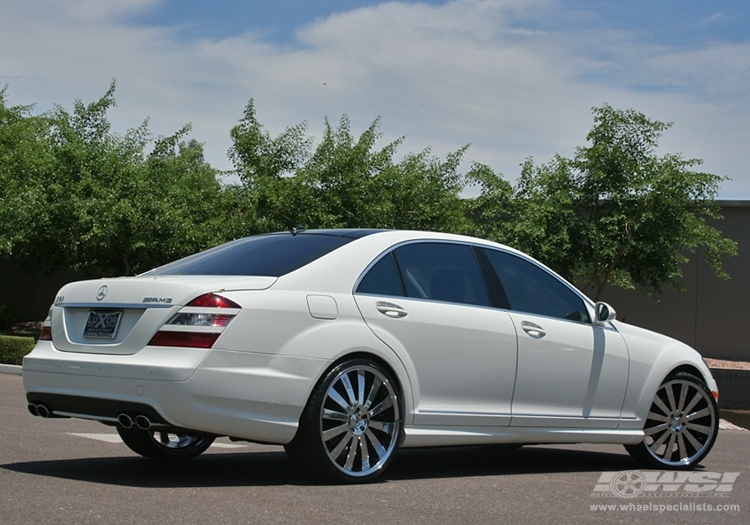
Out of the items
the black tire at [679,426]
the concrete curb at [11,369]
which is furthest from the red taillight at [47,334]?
the concrete curb at [11,369]

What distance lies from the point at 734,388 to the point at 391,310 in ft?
46.3

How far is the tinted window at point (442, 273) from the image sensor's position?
6.72 meters

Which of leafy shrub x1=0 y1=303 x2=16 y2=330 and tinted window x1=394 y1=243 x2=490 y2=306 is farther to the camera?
leafy shrub x1=0 y1=303 x2=16 y2=330

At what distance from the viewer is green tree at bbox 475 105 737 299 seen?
2191cm

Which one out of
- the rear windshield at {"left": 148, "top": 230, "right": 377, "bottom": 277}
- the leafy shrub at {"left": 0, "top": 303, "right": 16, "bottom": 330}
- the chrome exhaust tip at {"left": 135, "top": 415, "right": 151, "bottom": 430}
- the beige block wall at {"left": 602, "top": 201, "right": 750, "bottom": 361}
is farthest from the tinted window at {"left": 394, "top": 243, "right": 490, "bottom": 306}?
the leafy shrub at {"left": 0, "top": 303, "right": 16, "bottom": 330}

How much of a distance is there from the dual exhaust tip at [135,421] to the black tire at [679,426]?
12.9ft

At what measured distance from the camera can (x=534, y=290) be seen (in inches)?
292

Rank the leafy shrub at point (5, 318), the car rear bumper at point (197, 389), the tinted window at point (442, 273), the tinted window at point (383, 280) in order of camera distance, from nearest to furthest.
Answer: the car rear bumper at point (197, 389) < the tinted window at point (383, 280) < the tinted window at point (442, 273) < the leafy shrub at point (5, 318)

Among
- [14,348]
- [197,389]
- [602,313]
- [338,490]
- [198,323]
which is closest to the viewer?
[197,389]

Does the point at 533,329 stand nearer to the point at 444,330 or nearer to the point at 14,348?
the point at 444,330

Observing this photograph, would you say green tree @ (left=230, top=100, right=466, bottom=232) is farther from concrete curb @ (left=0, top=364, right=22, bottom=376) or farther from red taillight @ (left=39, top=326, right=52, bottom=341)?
red taillight @ (left=39, top=326, right=52, bottom=341)

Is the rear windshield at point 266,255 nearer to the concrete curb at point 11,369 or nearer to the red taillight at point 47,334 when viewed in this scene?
the red taillight at point 47,334

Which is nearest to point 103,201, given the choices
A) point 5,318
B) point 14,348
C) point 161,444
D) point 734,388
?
point 14,348

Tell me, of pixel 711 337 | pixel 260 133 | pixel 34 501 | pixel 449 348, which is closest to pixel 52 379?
pixel 34 501
